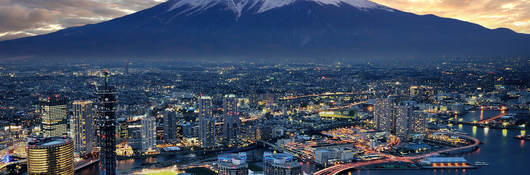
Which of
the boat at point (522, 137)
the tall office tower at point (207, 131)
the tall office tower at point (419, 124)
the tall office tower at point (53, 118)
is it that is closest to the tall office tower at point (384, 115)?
the tall office tower at point (419, 124)

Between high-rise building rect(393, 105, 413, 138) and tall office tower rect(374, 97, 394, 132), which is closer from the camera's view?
high-rise building rect(393, 105, 413, 138)

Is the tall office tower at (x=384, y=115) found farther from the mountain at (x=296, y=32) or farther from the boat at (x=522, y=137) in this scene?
the mountain at (x=296, y=32)

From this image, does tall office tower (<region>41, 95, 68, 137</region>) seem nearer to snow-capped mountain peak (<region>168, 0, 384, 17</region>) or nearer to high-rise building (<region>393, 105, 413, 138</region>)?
high-rise building (<region>393, 105, 413, 138</region>)

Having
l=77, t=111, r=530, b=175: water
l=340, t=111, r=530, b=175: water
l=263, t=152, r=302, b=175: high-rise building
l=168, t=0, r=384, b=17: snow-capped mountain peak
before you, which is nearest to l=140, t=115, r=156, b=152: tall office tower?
l=77, t=111, r=530, b=175: water

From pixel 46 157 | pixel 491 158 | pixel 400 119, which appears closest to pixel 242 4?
pixel 400 119

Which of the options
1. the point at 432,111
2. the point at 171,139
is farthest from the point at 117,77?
the point at 432,111

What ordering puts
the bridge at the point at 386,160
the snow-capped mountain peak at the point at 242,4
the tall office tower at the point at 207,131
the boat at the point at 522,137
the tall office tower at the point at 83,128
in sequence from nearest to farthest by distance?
1. the bridge at the point at 386,160
2. the tall office tower at the point at 83,128
3. the tall office tower at the point at 207,131
4. the boat at the point at 522,137
5. the snow-capped mountain peak at the point at 242,4

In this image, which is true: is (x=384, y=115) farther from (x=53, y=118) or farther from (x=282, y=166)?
(x=53, y=118)
